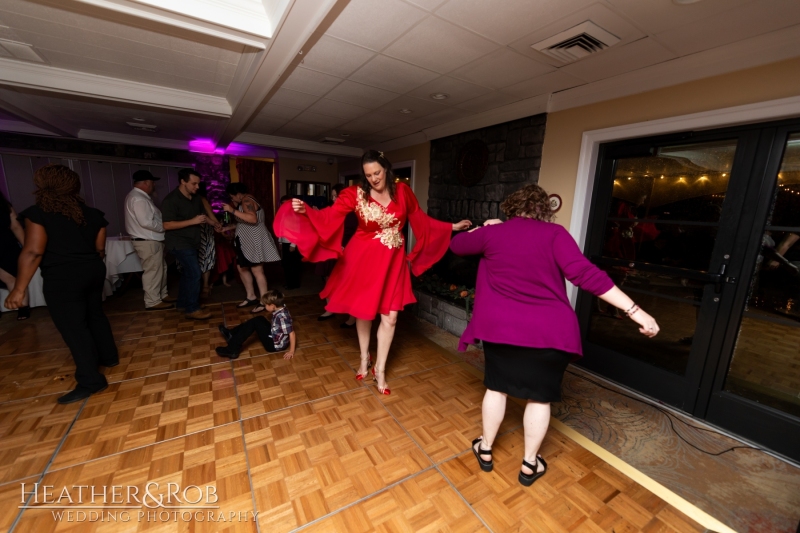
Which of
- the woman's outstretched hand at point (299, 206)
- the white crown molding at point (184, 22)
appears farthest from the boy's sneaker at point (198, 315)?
the white crown molding at point (184, 22)

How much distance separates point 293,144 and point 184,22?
11.1ft

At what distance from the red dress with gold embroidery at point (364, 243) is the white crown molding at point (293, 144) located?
3.67m

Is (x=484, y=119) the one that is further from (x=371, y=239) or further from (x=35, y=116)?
(x=35, y=116)

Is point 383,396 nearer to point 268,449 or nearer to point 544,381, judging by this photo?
point 268,449

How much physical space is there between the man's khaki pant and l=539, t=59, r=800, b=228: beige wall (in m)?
4.23

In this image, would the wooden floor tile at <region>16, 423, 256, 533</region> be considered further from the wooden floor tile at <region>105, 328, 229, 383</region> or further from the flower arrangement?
the flower arrangement

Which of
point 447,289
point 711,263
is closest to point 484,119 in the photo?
point 447,289

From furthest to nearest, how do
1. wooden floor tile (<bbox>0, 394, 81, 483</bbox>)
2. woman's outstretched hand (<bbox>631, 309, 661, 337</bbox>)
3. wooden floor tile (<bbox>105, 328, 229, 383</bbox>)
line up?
wooden floor tile (<bbox>105, 328, 229, 383</bbox>)
wooden floor tile (<bbox>0, 394, 81, 483</bbox>)
woman's outstretched hand (<bbox>631, 309, 661, 337</bbox>)

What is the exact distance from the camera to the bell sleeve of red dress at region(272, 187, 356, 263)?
77.3 inches

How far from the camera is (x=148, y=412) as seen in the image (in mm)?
1871

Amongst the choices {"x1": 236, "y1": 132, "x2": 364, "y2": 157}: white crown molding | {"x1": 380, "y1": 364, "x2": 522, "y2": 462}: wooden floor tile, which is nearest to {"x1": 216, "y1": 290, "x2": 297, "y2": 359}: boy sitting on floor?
{"x1": 380, "y1": 364, "x2": 522, "y2": 462}: wooden floor tile

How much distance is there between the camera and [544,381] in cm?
134

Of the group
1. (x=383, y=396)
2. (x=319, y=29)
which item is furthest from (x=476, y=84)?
(x=383, y=396)

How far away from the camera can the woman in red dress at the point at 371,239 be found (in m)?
1.97
